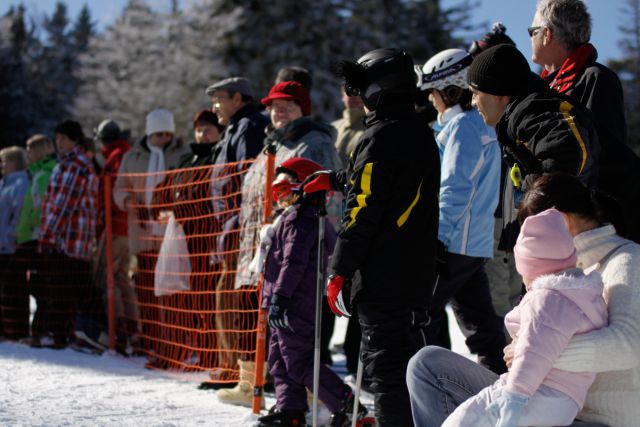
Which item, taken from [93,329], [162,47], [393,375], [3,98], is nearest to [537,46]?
[393,375]

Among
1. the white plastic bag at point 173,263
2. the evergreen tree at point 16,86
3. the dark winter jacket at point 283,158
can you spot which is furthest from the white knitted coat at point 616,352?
the evergreen tree at point 16,86

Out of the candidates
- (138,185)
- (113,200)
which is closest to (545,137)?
(138,185)

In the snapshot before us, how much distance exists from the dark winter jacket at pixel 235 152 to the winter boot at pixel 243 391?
1193 millimetres

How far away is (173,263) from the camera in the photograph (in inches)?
273

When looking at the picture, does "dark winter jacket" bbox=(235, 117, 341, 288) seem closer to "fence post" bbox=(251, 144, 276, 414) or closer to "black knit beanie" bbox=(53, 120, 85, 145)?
"fence post" bbox=(251, 144, 276, 414)

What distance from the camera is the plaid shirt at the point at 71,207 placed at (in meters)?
7.93

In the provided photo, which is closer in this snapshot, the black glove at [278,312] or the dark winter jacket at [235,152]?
the black glove at [278,312]

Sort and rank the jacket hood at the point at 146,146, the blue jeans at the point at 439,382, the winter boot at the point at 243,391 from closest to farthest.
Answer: the blue jeans at the point at 439,382 < the winter boot at the point at 243,391 < the jacket hood at the point at 146,146

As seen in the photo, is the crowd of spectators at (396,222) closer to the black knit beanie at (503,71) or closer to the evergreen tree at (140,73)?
the black knit beanie at (503,71)

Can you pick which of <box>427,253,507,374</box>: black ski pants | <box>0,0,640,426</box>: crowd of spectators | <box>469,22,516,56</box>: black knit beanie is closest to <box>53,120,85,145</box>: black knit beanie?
<box>0,0,640,426</box>: crowd of spectators

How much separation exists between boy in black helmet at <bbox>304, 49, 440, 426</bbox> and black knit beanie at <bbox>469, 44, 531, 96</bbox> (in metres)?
0.55

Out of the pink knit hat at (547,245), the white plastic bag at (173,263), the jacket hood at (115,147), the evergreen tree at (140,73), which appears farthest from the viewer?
the evergreen tree at (140,73)

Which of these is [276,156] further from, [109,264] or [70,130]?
[70,130]

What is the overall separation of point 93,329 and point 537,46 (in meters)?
5.40
